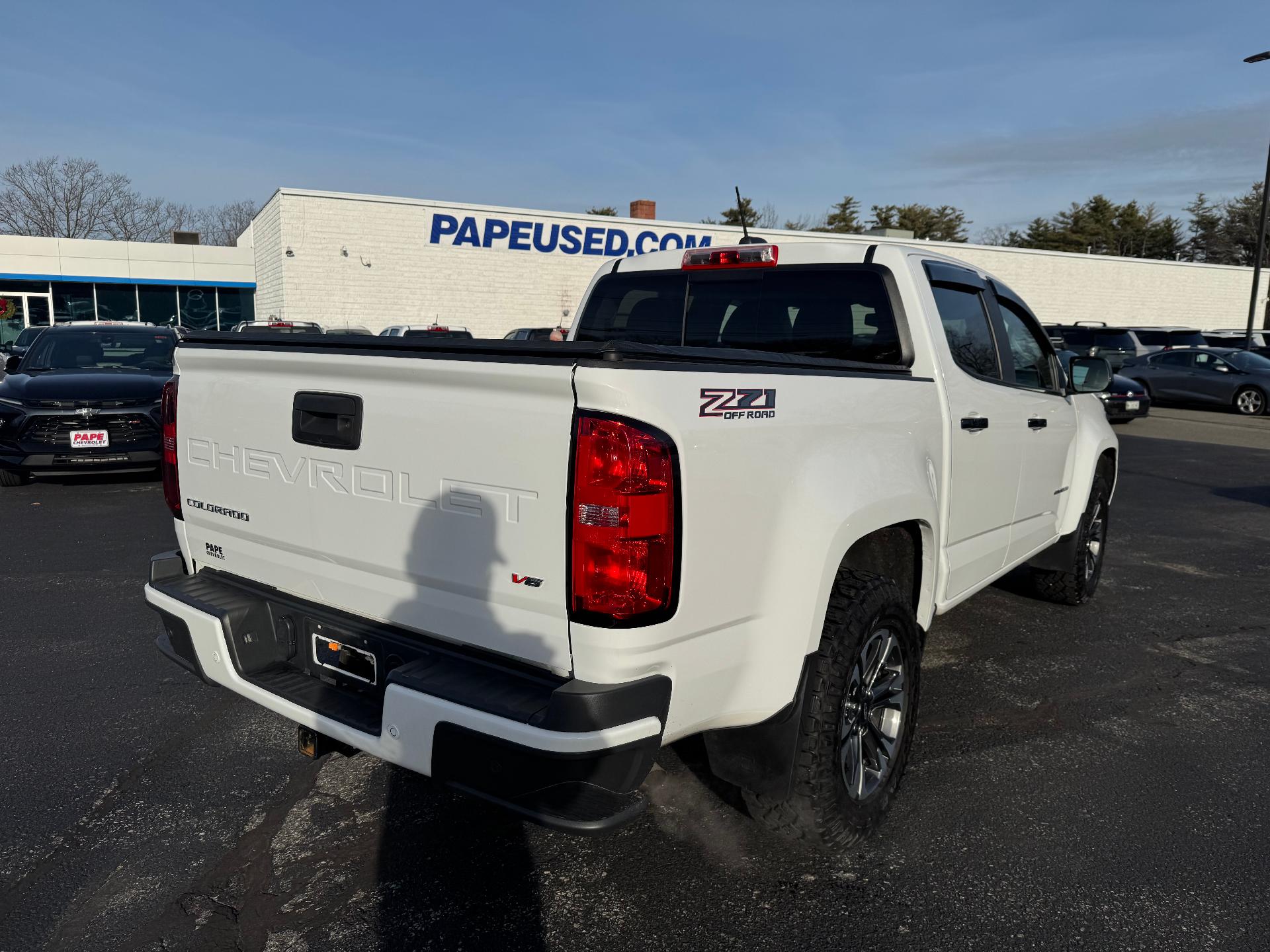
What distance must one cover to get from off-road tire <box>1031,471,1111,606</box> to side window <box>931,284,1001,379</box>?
1.75 meters

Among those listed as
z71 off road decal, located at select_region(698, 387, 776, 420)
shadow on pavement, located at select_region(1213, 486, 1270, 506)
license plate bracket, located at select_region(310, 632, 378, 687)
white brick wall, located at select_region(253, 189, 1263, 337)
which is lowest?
shadow on pavement, located at select_region(1213, 486, 1270, 506)

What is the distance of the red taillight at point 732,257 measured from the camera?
4.07m

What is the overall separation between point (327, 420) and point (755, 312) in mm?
2071

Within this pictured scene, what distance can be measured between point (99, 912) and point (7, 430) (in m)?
7.75

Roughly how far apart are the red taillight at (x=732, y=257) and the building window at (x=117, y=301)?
36732 millimetres

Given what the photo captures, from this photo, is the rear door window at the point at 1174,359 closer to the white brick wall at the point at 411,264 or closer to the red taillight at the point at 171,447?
the white brick wall at the point at 411,264

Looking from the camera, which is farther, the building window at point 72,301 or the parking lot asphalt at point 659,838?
the building window at point 72,301

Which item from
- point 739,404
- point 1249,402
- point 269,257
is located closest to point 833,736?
point 739,404

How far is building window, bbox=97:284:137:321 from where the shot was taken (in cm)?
3525

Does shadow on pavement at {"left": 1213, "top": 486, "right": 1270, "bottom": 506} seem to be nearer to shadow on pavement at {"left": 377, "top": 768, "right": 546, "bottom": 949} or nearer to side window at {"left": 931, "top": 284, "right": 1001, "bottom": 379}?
side window at {"left": 931, "top": 284, "right": 1001, "bottom": 379}

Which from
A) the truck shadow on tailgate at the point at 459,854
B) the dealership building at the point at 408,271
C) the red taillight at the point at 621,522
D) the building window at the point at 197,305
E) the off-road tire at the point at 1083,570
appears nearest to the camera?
the red taillight at the point at 621,522

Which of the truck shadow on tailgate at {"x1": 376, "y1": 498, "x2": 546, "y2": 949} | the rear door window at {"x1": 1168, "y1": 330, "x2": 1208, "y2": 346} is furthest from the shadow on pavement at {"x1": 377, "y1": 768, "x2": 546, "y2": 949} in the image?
the rear door window at {"x1": 1168, "y1": 330, "x2": 1208, "y2": 346}

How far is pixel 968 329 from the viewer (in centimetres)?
412

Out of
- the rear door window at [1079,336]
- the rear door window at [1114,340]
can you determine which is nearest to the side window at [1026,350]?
the rear door window at [1079,336]
